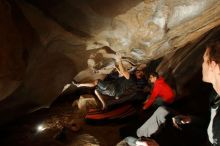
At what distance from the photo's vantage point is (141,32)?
4391mm

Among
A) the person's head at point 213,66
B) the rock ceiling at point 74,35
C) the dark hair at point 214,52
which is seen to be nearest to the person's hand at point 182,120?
the person's head at point 213,66

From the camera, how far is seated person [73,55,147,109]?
5.81 metres

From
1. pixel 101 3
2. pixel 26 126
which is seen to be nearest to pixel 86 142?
pixel 26 126

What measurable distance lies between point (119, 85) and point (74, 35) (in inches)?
91.2

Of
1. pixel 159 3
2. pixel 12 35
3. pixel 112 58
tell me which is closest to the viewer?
pixel 12 35

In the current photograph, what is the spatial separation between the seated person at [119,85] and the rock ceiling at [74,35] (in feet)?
1.36

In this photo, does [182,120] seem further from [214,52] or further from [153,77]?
[153,77]

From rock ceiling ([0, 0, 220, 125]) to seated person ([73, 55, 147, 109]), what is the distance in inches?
16.4

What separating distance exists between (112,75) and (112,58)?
0.88 meters

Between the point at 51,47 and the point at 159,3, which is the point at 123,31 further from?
the point at 51,47

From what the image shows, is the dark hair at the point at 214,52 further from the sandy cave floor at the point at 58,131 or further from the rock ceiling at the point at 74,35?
the sandy cave floor at the point at 58,131

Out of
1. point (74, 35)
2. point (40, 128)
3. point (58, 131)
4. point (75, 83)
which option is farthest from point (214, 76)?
point (40, 128)

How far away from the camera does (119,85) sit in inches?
235

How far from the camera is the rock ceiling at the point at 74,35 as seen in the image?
10.6 ft
